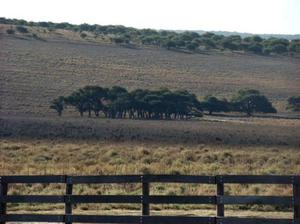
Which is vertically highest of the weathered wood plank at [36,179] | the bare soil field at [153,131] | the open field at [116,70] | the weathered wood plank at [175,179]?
the weathered wood plank at [175,179]

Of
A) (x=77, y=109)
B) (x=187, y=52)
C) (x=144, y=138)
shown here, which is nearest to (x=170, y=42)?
(x=187, y=52)

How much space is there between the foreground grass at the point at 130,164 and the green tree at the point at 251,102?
119 feet

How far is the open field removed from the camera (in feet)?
271

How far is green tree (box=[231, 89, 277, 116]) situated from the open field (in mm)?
1531

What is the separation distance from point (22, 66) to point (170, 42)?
3478 cm

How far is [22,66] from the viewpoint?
90500 millimetres

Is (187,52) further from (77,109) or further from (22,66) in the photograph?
(77,109)

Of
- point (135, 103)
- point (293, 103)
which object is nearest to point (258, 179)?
point (135, 103)

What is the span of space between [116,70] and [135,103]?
686 inches

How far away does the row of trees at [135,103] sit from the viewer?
7844 centimetres

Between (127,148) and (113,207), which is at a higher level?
(113,207)

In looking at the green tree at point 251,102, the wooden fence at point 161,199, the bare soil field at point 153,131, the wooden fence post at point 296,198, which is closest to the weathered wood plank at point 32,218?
the wooden fence at point 161,199

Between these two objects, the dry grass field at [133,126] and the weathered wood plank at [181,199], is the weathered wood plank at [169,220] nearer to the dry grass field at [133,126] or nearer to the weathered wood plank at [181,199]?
the weathered wood plank at [181,199]

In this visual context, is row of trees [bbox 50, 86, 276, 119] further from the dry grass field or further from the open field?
the open field
